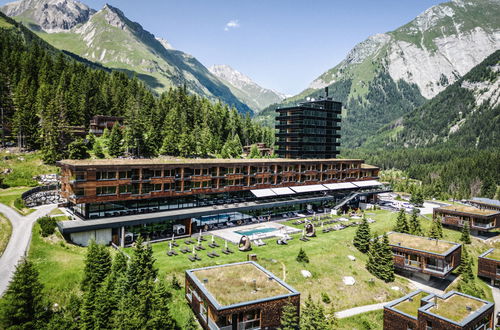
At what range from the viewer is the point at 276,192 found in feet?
245

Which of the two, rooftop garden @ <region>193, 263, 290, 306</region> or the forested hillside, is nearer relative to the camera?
rooftop garden @ <region>193, 263, 290, 306</region>

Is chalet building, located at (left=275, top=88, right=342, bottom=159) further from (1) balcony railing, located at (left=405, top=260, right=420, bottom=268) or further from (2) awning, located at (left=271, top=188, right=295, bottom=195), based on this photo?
(1) balcony railing, located at (left=405, top=260, right=420, bottom=268)

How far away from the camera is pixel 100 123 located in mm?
101375

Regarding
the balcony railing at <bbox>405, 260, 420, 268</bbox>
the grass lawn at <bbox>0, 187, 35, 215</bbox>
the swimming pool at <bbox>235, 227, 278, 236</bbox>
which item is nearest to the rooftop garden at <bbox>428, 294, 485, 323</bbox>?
the balcony railing at <bbox>405, 260, 420, 268</bbox>

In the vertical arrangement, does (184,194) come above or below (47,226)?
above

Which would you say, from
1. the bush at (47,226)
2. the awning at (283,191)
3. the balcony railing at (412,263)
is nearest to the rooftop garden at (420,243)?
the balcony railing at (412,263)

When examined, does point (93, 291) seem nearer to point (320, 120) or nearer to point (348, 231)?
point (348, 231)

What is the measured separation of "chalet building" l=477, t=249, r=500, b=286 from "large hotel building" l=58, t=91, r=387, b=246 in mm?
33702

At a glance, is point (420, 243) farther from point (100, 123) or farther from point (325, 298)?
point (100, 123)

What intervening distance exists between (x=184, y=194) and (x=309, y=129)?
46618mm

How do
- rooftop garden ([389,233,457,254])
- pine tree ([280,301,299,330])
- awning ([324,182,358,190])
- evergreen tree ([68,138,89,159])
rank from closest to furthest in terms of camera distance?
pine tree ([280,301,299,330])
rooftop garden ([389,233,457,254])
evergreen tree ([68,138,89,159])
awning ([324,182,358,190])

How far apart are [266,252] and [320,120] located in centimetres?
5488

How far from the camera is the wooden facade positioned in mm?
49562

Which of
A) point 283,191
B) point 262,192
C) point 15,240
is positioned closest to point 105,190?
point 15,240
